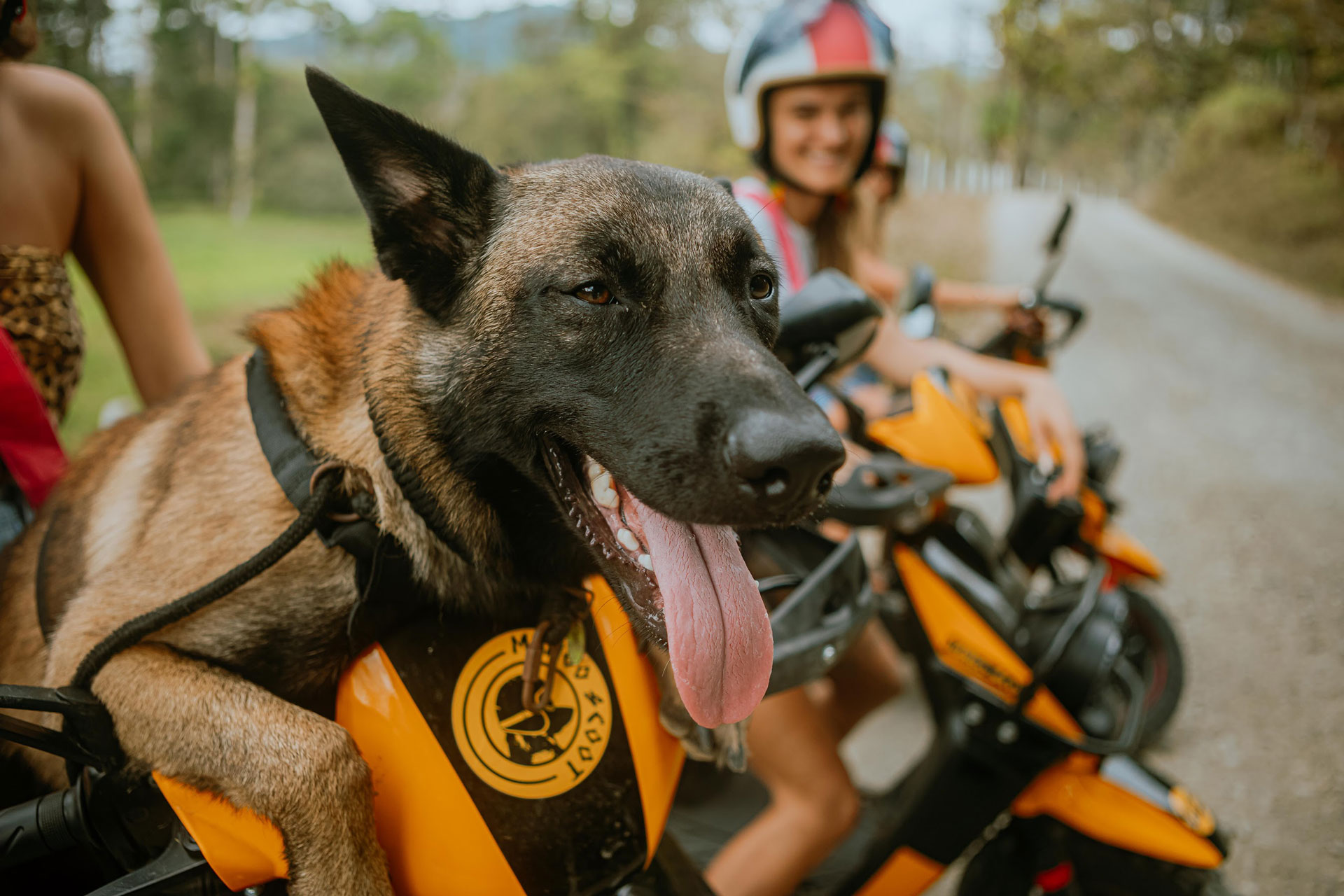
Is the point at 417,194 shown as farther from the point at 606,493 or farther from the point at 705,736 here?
the point at 705,736

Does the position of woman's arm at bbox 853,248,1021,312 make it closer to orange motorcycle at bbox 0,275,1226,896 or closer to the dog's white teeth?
orange motorcycle at bbox 0,275,1226,896

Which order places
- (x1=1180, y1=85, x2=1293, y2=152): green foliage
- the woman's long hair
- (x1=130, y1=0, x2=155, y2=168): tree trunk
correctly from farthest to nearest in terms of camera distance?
(x1=1180, y1=85, x2=1293, y2=152): green foliage → (x1=130, y1=0, x2=155, y2=168): tree trunk → the woman's long hair

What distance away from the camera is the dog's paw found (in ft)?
5.21

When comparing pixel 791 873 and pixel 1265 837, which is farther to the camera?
pixel 1265 837

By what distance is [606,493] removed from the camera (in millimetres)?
1435

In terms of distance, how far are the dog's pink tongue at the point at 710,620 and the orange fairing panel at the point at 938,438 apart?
1.27 m

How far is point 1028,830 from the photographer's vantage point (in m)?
2.35

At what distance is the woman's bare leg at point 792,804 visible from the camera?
228 cm

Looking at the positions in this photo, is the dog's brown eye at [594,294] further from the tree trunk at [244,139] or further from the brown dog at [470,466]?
the tree trunk at [244,139]

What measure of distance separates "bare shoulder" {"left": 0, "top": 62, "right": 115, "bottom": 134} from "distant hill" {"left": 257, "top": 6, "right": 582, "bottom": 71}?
31.0 meters

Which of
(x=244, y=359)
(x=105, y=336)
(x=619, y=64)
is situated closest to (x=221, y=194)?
(x=619, y=64)

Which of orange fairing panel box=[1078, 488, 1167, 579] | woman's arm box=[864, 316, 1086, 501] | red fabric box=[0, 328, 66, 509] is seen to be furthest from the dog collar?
orange fairing panel box=[1078, 488, 1167, 579]

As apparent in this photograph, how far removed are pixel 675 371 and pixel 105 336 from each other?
11712 mm

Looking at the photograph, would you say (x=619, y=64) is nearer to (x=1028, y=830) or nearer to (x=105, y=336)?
(x=105, y=336)
